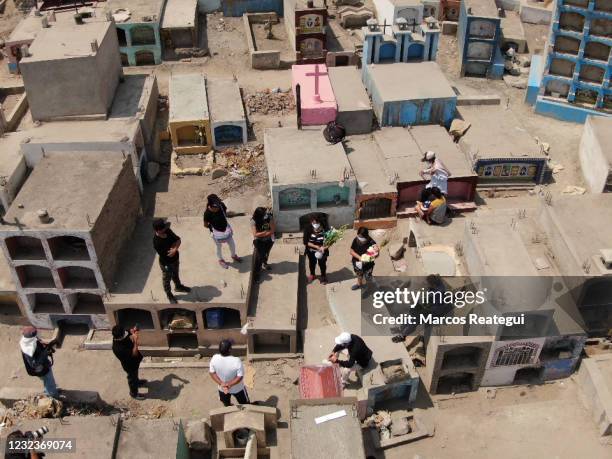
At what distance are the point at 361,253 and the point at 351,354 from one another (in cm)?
333

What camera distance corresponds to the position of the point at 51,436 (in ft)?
45.3

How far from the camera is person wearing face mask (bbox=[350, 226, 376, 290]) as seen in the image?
1738 cm

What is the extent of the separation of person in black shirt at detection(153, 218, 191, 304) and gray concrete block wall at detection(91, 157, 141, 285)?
1.58m

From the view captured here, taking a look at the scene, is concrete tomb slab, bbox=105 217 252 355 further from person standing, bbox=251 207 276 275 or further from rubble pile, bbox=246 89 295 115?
rubble pile, bbox=246 89 295 115

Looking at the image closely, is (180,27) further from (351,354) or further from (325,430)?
(325,430)

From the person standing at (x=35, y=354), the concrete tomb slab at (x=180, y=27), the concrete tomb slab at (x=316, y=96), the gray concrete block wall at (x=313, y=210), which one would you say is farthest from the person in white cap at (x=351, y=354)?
the concrete tomb slab at (x=180, y=27)

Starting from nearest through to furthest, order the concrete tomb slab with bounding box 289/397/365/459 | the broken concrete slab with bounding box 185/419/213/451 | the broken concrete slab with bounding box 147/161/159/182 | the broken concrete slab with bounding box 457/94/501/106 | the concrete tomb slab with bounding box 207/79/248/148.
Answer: the concrete tomb slab with bounding box 289/397/365/459, the broken concrete slab with bounding box 185/419/213/451, the broken concrete slab with bounding box 147/161/159/182, the concrete tomb slab with bounding box 207/79/248/148, the broken concrete slab with bounding box 457/94/501/106

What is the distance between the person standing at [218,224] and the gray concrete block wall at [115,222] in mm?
2579

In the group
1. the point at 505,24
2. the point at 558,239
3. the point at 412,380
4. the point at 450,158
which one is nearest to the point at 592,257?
the point at 558,239

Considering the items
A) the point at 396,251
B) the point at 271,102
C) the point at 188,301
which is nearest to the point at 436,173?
the point at 396,251

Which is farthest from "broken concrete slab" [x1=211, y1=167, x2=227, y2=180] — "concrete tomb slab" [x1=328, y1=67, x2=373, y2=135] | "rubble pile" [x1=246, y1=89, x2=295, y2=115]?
"concrete tomb slab" [x1=328, y1=67, x2=373, y2=135]

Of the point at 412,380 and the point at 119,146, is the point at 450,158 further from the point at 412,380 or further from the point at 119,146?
the point at 119,146

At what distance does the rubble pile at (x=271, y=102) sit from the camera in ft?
88.8

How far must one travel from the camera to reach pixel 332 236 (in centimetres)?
1977
